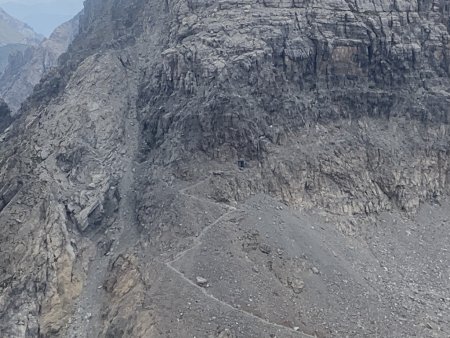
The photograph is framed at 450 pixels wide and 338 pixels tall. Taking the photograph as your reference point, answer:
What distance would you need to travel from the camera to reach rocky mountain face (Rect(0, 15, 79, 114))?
13439cm

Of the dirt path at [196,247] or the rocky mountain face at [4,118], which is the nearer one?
the dirt path at [196,247]

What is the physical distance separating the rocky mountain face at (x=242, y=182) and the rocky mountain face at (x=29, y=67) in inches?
2758

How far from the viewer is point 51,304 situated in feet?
147

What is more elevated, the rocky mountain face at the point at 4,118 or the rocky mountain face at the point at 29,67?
the rocky mountain face at the point at 4,118

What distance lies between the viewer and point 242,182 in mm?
52625

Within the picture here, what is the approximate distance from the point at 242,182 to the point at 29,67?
371 ft

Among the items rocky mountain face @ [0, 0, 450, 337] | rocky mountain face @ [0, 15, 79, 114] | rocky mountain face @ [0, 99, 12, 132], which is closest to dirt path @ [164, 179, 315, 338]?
rocky mountain face @ [0, 0, 450, 337]

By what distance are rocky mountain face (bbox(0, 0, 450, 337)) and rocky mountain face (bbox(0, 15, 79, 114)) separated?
70.0 metres

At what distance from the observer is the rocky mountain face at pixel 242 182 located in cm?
4284

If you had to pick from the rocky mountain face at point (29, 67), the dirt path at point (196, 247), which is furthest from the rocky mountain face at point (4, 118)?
the rocky mountain face at point (29, 67)

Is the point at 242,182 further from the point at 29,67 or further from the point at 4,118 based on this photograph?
the point at 29,67

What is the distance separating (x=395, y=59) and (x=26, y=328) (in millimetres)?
46441

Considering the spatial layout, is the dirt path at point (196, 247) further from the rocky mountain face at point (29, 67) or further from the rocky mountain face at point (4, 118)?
the rocky mountain face at point (29, 67)

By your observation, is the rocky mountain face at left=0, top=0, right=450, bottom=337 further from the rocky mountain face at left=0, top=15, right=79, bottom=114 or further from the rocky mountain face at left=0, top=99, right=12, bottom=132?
the rocky mountain face at left=0, top=15, right=79, bottom=114
